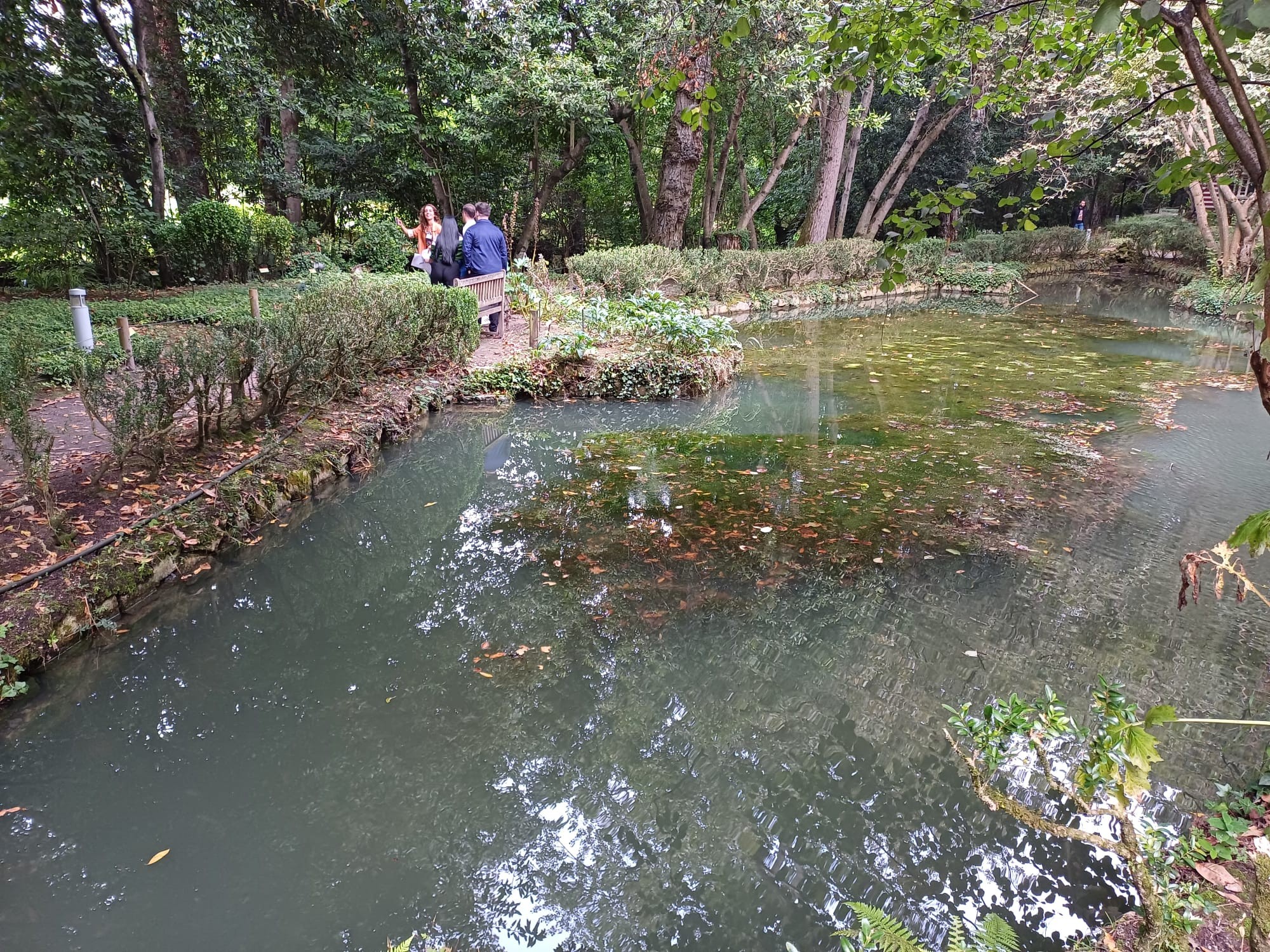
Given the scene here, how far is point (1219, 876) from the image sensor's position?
88.9 inches

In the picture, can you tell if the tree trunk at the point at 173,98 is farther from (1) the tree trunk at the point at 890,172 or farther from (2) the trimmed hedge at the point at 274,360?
(1) the tree trunk at the point at 890,172

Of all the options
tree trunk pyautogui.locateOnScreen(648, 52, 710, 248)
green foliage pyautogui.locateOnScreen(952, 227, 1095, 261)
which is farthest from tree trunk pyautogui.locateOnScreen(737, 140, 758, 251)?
green foliage pyautogui.locateOnScreen(952, 227, 1095, 261)

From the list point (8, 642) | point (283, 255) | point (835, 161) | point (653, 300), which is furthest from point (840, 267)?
point (8, 642)

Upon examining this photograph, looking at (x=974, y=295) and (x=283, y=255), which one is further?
(x=974, y=295)

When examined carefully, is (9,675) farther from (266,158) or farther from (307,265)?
(266,158)

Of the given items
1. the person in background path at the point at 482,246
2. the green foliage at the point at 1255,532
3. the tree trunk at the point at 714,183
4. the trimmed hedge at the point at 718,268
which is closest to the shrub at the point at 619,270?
the trimmed hedge at the point at 718,268

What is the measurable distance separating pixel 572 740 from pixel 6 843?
2071mm

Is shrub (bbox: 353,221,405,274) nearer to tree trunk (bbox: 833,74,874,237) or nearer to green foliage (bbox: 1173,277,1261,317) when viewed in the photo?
tree trunk (bbox: 833,74,874,237)

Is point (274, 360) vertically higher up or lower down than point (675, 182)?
lower down

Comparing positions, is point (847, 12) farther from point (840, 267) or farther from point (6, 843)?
point (840, 267)

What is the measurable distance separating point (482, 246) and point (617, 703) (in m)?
8.07

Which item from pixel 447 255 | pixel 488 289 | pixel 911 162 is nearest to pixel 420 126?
pixel 447 255

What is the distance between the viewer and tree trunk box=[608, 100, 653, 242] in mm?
17078

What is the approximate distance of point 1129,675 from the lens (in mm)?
3533
